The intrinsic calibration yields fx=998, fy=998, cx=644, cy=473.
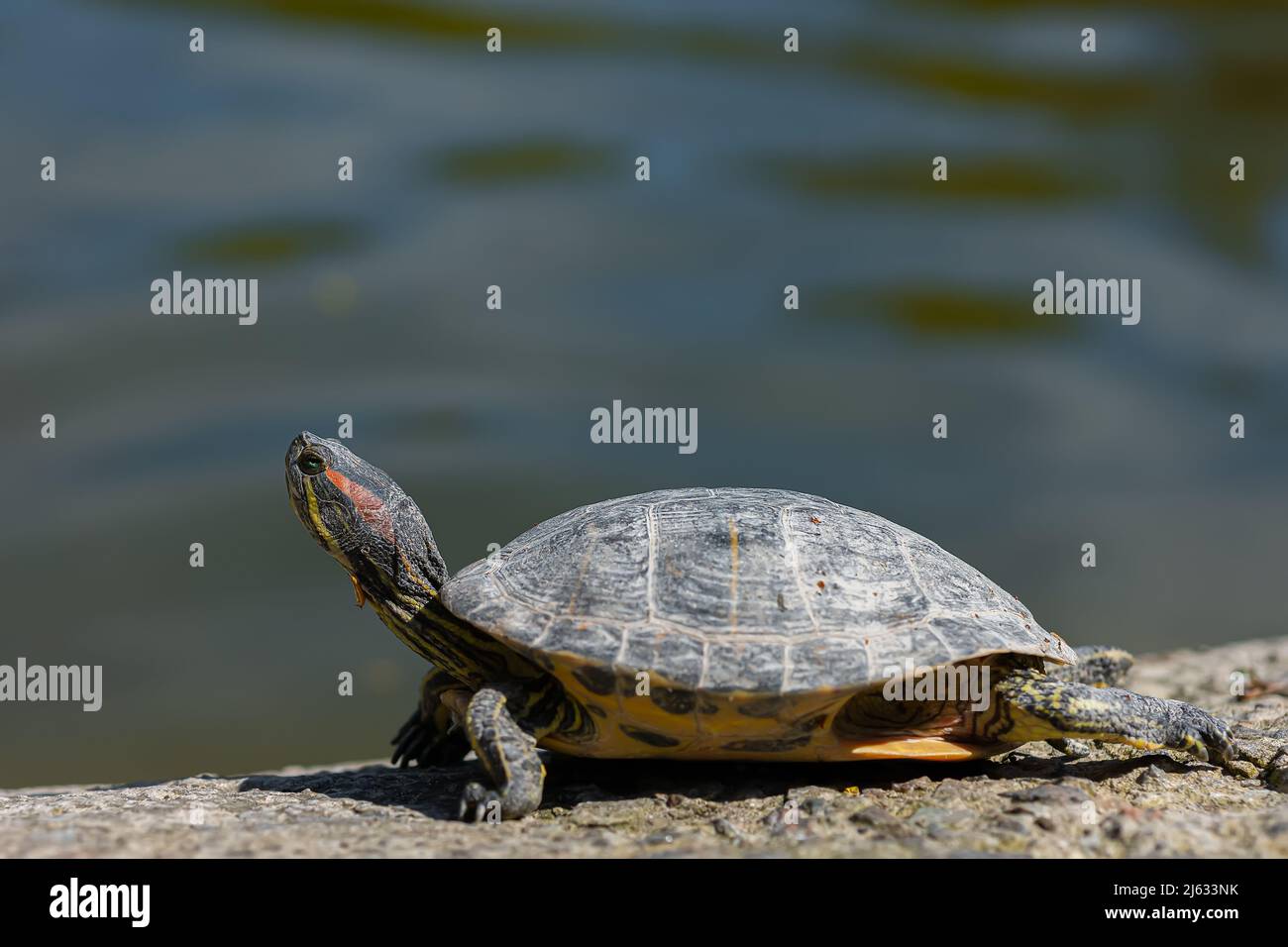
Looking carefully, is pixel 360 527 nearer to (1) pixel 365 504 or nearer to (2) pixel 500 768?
(1) pixel 365 504

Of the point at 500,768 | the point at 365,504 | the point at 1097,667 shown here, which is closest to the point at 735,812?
the point at 500,768

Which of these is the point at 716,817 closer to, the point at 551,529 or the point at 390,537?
the point at 551,529

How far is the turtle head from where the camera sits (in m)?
5.68

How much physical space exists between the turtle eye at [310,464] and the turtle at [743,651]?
0.09 m

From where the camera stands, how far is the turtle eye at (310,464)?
5.70 metres

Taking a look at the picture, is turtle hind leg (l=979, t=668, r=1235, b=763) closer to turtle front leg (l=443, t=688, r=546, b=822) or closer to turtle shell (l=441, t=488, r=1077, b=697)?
turtle shell (l=441, t=488, r=1077, b=697)

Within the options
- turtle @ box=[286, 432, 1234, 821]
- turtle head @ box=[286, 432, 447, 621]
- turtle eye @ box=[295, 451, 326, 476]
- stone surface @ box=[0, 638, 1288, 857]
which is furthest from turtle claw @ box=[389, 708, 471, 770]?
turtle eye @ box=[295, 451, 326, 476]

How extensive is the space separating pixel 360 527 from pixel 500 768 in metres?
1.71

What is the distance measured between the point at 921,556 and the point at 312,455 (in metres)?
3.44

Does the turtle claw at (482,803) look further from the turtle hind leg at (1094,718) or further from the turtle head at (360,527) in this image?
the turtle hind leg at (1094,718)

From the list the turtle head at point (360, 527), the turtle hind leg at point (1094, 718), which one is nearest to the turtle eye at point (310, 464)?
the turtle head at point (360, 527)

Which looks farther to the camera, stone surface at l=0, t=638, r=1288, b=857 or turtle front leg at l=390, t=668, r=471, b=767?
turtle front leg at l=390, t=668, r=471, b=767

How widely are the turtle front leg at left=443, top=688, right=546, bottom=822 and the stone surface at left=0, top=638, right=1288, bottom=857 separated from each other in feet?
0.30
